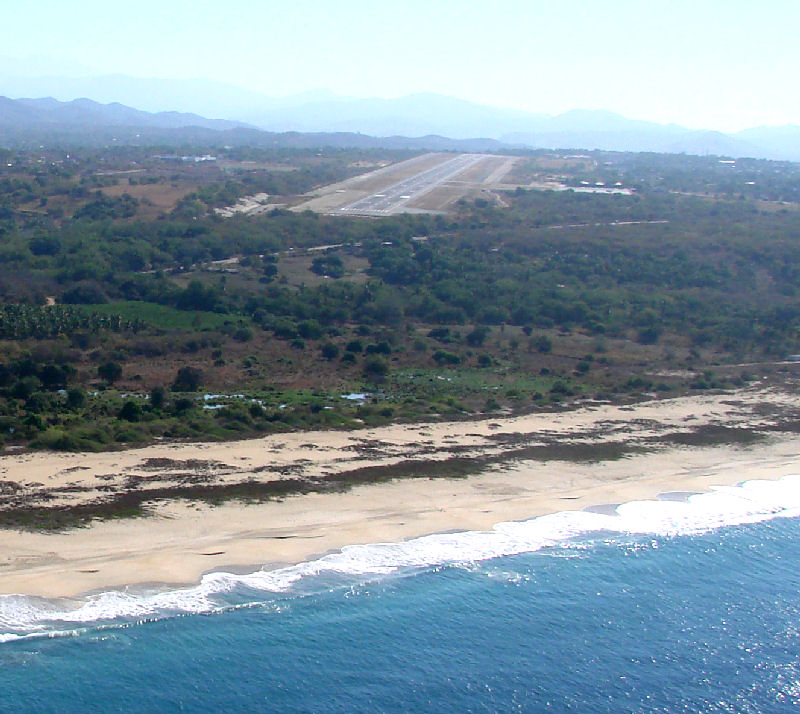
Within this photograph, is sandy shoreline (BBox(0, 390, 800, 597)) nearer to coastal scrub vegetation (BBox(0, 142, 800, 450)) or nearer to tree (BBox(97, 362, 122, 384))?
coastal scrub vegetation (BBox(0, 142, 800, 450))

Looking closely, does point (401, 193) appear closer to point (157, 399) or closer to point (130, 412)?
point (157, 399)

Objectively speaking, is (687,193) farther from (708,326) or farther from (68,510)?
(68,510)

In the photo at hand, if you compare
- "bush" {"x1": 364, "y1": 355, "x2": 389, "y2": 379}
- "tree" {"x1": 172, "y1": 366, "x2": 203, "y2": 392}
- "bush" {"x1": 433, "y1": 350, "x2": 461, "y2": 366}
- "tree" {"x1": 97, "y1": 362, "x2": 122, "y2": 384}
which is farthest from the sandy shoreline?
"tree" {"x1": 97, "y1": 362, "x2": 122, "y2": 384}

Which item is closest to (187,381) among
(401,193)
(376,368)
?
(376,368)

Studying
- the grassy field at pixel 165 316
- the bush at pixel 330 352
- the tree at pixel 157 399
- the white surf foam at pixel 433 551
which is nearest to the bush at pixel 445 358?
the bush at pixel 330 352

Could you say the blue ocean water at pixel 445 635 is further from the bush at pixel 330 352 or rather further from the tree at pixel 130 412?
the bush at pixel 330 352

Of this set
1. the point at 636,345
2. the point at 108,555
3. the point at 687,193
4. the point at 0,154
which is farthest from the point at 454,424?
the point at 0,154
